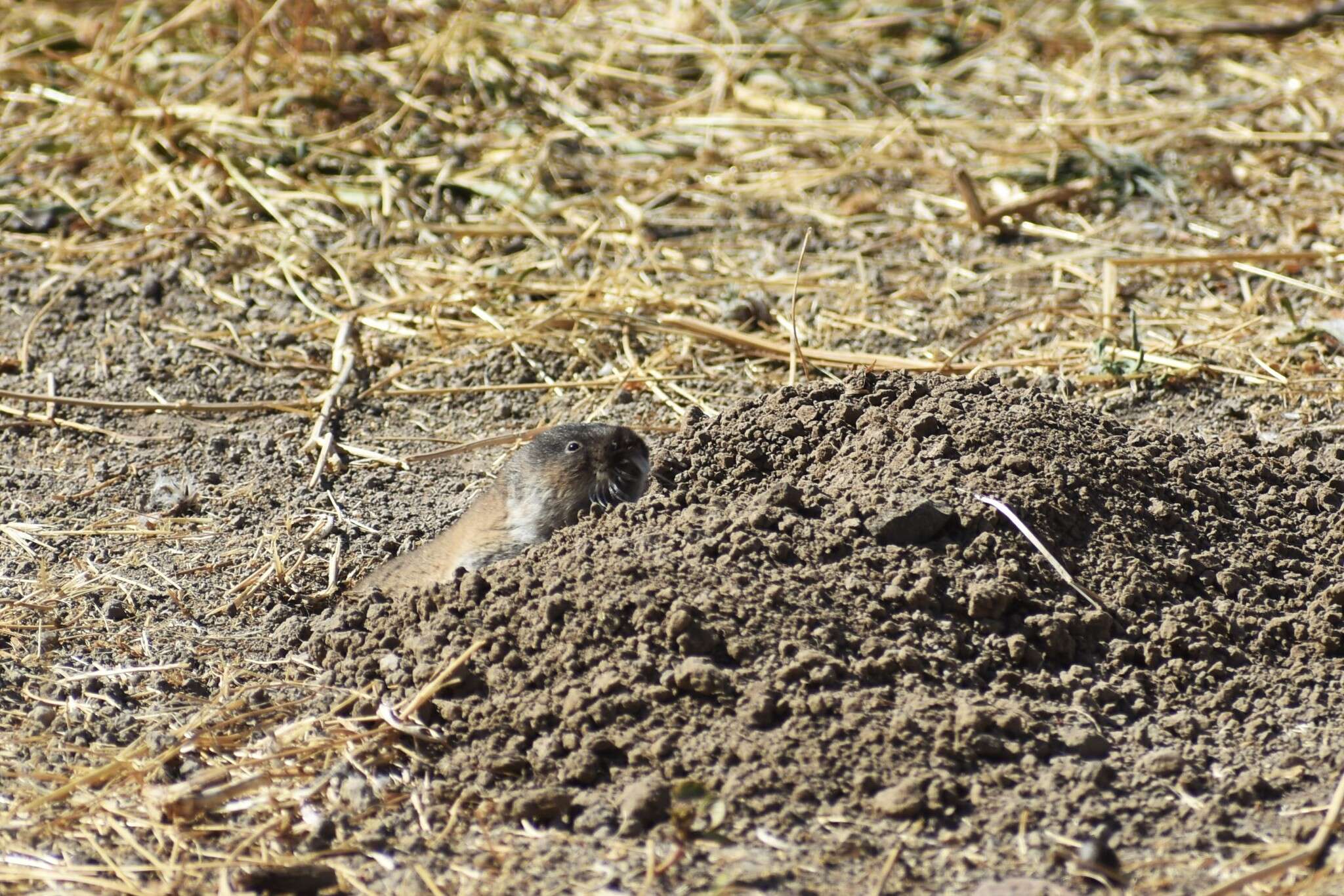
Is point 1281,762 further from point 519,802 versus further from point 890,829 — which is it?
point 519,802

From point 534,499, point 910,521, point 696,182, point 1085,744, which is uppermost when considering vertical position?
point 910,521

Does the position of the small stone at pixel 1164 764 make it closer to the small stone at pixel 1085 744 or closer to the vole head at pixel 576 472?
the small stone at pixel 1085 744

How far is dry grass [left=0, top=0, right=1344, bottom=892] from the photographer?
5.81 m

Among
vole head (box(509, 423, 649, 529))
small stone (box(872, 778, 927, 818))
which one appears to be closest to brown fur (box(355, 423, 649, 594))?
vole head (box(509, 423, 649, 529))

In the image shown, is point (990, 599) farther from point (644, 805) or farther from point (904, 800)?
point (644, 805)

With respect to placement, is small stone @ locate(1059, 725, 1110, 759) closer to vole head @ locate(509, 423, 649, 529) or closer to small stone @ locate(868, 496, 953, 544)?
small stone @ locate(868, 496, 953, 544)

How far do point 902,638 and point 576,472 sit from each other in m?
1.27

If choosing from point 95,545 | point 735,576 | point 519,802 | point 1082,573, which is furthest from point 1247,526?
point 95,545

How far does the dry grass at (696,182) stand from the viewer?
5.81 metres

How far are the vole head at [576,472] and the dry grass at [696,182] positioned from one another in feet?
3.55

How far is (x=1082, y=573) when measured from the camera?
11.9ft

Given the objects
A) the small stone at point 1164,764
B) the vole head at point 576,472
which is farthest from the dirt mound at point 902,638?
the vole head at point 576,472

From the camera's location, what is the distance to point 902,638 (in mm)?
3365

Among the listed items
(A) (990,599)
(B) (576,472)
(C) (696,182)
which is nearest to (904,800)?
(A) (990,599)
